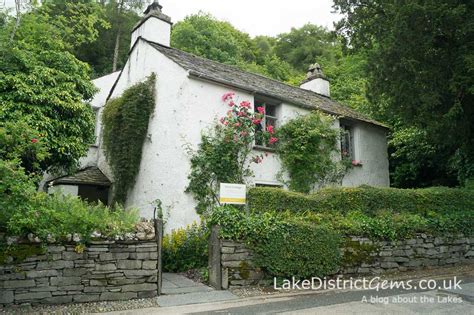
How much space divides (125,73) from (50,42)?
142 inches

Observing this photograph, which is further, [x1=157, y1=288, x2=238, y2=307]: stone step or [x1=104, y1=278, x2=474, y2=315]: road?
[x1=157, y1=288, x2=238, y2=307]: stone step

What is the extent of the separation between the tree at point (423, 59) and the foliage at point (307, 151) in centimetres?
234

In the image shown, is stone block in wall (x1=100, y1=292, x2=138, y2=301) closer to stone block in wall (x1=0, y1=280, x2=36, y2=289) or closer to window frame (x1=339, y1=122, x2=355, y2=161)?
stone block in wall (x1=0, y1=280, x2=36, y2=289)

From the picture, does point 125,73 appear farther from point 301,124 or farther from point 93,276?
point 93,276

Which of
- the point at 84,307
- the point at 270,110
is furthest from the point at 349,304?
the point at 270,110

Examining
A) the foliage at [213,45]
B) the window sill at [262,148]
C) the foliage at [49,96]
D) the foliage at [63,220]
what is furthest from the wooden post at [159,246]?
the foliage at [213,45]

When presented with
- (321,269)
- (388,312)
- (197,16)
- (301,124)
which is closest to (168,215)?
(321,269)

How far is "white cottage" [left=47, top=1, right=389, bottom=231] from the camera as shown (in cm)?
1225

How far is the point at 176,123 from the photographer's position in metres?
12.5

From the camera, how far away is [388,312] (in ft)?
21.2

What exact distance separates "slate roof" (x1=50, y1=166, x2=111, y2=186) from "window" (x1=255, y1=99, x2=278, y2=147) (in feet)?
22.8

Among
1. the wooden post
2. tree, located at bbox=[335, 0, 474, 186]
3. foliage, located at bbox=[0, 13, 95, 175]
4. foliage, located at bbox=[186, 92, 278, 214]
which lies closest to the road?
the wooden post

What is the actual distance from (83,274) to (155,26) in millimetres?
11655

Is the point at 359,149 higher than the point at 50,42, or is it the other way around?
the point at 50,42
